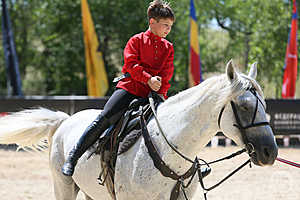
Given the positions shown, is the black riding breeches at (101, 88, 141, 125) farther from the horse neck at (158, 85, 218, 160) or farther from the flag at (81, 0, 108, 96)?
the flag at (81, 0, 108, 96)

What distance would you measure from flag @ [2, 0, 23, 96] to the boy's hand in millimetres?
15251

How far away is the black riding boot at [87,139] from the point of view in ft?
11.5

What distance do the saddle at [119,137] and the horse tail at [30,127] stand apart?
131cm

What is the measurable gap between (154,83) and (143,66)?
281 mm

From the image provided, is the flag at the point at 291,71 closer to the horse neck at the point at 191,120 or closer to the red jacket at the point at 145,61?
the red jacket at the point at 145,61

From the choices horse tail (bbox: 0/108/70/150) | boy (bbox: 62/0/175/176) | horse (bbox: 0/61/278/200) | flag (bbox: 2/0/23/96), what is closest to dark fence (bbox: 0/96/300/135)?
flag (bbox: 2/0/23/96)

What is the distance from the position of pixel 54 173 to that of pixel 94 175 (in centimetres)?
81

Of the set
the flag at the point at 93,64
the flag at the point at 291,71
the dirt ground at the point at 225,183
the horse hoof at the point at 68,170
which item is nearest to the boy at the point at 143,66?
the horse hoof at the point at 68,170

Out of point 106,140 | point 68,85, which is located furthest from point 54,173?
point 68,85

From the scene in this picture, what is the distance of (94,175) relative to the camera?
3.62m

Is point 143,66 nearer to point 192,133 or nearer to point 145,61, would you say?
point 145,61

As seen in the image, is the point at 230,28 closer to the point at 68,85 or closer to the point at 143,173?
the point at 68,85

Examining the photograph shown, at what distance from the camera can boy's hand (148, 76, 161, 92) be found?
10.5 feet

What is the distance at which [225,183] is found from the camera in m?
7.86
